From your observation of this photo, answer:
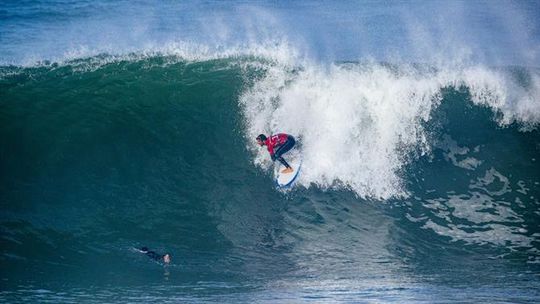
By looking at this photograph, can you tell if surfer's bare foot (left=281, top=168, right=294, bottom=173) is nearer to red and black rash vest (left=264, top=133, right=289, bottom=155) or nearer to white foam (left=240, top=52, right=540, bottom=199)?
white foam (left=240, top=52, right=540, bottom=199)

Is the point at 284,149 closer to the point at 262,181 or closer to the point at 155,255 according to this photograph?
the point at 262,181

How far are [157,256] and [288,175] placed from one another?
3.24 m

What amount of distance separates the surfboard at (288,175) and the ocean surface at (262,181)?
0.25m

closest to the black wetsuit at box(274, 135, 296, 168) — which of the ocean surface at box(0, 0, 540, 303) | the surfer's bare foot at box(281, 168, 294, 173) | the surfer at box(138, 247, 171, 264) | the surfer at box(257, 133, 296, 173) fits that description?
the surfer at box(257, 133, 296, 173)

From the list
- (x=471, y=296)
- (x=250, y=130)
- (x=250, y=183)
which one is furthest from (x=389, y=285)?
(x=250, y=130)

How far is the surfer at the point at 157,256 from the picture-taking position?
33.1 feet

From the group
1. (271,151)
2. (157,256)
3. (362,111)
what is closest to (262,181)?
(271,151)

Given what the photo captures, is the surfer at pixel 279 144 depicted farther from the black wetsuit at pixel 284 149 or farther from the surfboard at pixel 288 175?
the surfboard at pixel 288 175

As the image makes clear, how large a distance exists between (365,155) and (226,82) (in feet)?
12.5

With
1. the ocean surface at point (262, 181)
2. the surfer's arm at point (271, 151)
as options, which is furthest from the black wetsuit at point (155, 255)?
the surfer's arm at point (271, 151)

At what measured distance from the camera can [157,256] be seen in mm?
10242

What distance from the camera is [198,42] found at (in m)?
20.6

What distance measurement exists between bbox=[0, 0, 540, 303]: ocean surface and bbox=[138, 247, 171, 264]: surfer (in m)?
0.14

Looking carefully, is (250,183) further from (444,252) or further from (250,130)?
(444,252)
